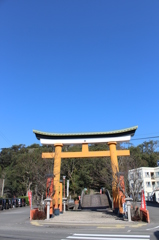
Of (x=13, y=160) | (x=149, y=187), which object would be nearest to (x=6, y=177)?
(x=13, y=160)

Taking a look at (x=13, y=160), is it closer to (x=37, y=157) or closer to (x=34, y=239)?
(x=37, y=157)

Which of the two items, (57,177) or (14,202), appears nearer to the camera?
(57,177)

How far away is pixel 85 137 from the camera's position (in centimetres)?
1753

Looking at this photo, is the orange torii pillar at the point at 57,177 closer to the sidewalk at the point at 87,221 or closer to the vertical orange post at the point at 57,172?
the vertical orange post at the point at 57,172

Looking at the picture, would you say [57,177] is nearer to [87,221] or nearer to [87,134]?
[87,134]

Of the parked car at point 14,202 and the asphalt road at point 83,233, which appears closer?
the asphalt road at point 83,233

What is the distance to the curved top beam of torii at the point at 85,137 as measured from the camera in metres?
17.3

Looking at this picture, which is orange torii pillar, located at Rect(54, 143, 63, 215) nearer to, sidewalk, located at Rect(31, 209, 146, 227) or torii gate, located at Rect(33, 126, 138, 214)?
torii gate, located at Rect(33, 126, 138, 214)

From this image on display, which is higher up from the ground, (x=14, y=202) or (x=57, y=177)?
(x=57, y=177)

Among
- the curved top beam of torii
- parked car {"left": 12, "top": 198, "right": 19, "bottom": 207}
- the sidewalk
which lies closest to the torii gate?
the curved top beam of torii

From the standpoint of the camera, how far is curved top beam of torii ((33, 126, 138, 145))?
17.3 m

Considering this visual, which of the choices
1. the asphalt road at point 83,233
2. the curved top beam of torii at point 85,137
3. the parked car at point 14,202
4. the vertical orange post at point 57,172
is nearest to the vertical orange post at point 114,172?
the curved top beam of torii at point 85,137

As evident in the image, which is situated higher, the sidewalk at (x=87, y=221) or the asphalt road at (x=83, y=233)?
the asphalt road at (x=83, y=233)

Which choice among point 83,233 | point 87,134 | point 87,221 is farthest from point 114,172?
point 83,233
